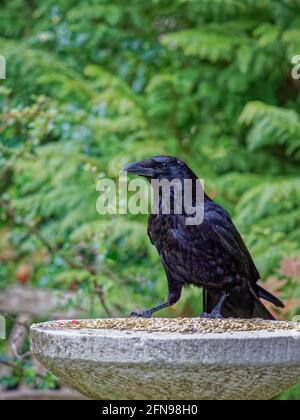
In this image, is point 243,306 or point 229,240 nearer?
point 229,240

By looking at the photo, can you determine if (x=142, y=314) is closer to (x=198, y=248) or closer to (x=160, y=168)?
(x=198, y=248)

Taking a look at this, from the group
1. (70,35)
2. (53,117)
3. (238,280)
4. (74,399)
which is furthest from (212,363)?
(70,35)

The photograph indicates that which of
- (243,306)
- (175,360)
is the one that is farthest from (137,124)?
(175,360)

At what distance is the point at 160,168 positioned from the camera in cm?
299

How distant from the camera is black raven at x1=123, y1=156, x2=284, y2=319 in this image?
9.64ft

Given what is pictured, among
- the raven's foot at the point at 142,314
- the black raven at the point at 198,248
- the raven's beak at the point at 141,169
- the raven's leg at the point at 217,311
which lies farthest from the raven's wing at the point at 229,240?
the raven's foot at the point at 142,314

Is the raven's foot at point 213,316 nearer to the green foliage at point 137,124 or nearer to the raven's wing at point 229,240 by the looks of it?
the raven's wing at point 229,240

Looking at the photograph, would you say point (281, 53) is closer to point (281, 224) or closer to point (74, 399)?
point (281, 224)

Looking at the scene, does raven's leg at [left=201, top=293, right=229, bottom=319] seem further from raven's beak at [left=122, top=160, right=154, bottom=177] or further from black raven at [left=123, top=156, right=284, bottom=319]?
raven's beak at [left=122, top=160, right=154, bottom=177]

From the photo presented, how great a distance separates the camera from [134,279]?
17.8 ft

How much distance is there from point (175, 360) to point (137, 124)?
11.1 ft

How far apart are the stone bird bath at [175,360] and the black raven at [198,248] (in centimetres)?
29

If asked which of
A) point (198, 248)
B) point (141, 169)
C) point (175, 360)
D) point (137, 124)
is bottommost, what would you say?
point (175, 360)

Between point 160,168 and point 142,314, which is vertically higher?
point 160,168
